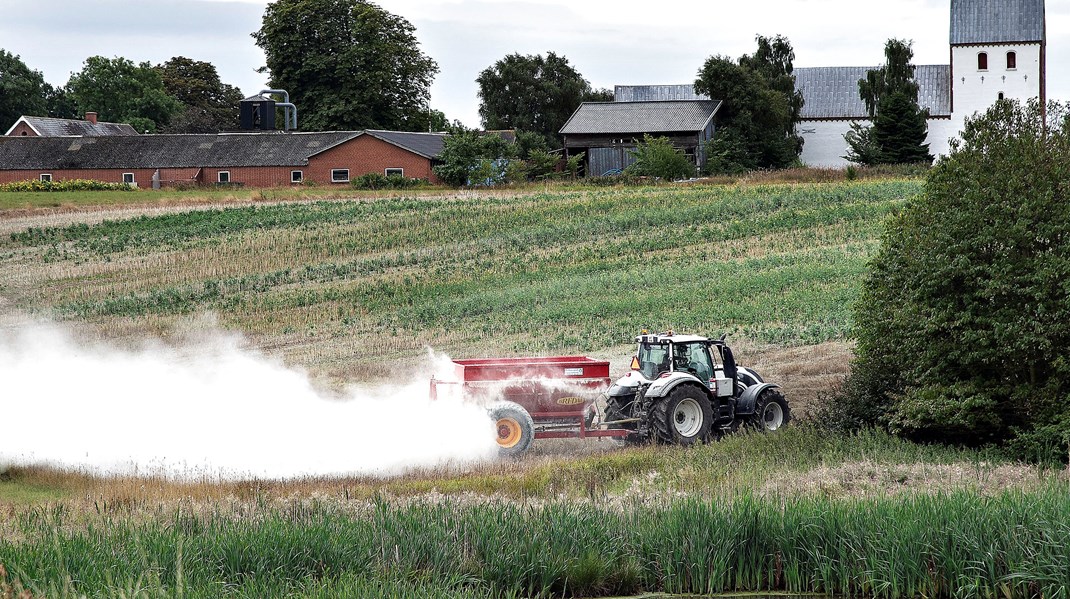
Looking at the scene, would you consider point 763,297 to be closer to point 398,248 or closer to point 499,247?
point 499,247

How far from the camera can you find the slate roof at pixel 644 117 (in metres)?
80.1

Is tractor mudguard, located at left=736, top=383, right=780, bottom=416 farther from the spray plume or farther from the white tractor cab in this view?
the spray plume

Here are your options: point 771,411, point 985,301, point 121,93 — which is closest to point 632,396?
point 771,411

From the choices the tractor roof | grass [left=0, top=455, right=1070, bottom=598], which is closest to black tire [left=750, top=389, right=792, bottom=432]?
the tractor roof

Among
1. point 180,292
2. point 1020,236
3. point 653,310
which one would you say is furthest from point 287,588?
point 180,292

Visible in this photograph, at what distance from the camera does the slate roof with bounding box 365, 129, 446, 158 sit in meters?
76.0

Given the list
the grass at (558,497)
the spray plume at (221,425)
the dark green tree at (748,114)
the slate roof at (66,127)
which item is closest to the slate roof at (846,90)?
the dark green tree at (748,114)

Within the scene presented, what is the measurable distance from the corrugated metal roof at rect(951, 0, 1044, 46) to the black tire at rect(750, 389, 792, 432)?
74.9m

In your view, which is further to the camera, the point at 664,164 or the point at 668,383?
the point at 664,164

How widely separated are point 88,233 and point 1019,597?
4551 cm

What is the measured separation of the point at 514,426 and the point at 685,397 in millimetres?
2730

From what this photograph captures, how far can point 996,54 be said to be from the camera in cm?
8588

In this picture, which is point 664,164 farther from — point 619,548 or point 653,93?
point 619,548

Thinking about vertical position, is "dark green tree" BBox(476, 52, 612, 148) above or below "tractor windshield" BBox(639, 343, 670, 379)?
above
